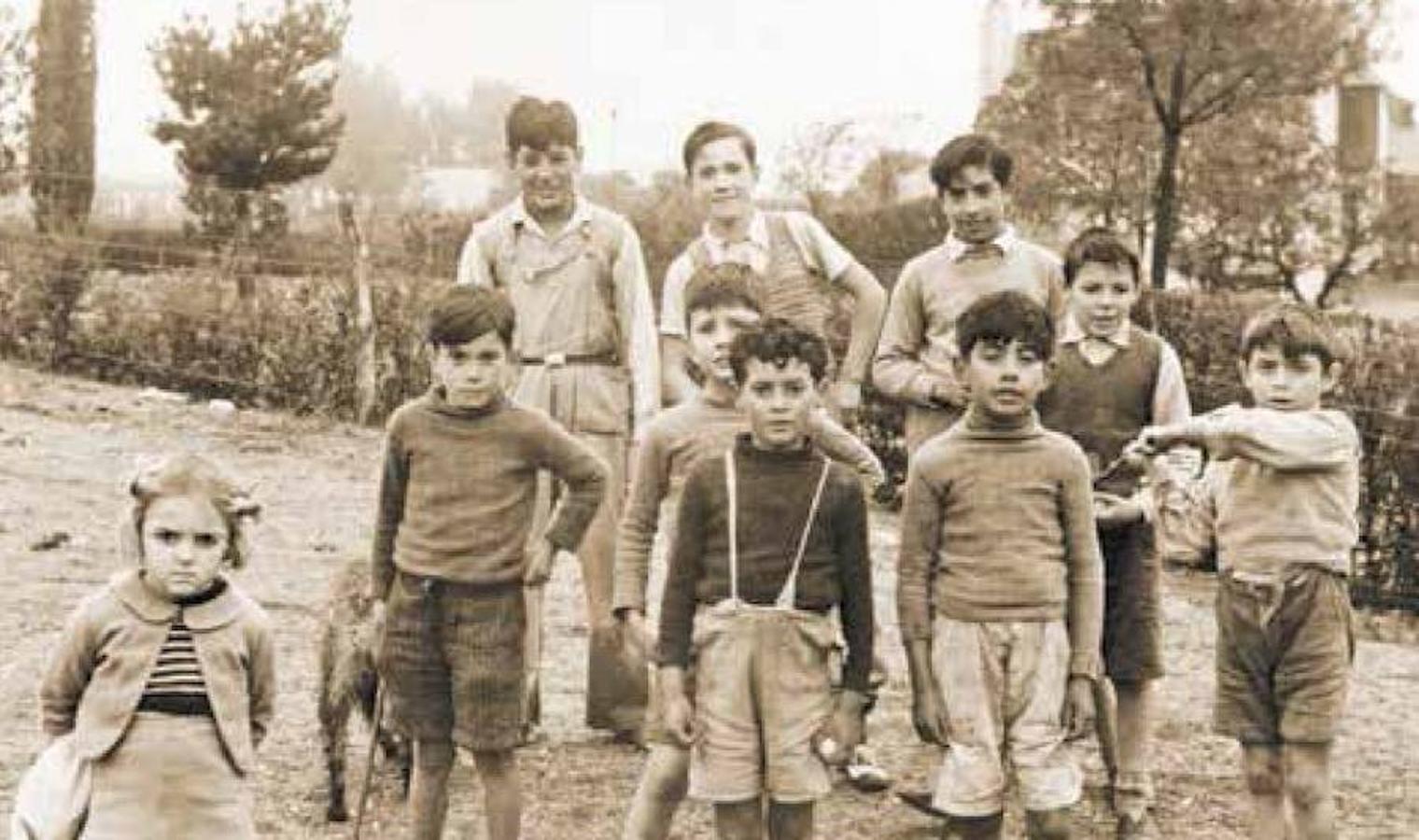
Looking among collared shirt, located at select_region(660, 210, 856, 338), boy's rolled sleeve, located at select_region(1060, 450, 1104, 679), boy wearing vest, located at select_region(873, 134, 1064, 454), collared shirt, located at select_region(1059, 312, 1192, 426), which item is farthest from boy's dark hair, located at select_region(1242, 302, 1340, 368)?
collared shirt, located at select_region(660, 210, 856, 338)

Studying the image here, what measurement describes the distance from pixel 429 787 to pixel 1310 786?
220 cm

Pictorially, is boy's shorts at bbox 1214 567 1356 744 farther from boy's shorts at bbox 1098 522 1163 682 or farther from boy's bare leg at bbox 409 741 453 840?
boy's bare leg at bbox 409 741 453 840

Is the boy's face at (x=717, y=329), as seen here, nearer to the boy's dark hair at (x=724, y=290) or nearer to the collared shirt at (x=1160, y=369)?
the boy's dark hair at (x=724, y=290)

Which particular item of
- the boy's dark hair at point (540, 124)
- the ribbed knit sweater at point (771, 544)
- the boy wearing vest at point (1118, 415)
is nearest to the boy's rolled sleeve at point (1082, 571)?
the ribbed knit sweater at point (771, 544)

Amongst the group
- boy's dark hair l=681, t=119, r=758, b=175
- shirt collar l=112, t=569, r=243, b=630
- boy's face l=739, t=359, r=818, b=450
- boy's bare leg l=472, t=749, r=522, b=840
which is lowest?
boy's bare leg l=472, t=749, r=522, b=840

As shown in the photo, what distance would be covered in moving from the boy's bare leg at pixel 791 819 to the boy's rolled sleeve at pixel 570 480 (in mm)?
842

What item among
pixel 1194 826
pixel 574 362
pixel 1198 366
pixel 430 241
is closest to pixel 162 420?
pixel 430 241

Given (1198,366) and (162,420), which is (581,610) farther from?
(162,420)

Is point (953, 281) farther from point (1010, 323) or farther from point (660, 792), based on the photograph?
point (660, 792)

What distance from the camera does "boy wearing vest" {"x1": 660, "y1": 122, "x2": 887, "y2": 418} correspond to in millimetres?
5441

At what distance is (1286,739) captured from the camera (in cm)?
455

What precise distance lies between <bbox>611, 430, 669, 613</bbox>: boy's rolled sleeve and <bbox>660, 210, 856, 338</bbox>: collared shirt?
978 millimetres

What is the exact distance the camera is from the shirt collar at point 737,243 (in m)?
5.47

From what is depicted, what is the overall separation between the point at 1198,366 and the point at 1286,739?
7.17 metres
